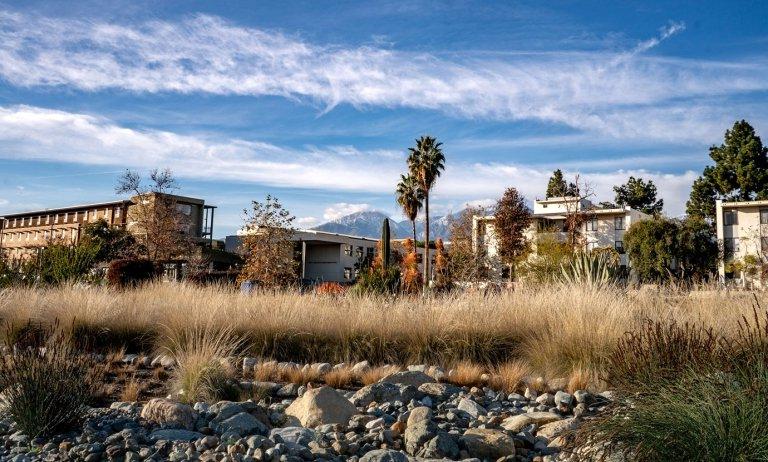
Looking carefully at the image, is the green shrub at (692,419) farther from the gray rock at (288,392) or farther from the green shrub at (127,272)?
the green shrub at (127,272)

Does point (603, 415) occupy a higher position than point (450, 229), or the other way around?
point (450, 229)

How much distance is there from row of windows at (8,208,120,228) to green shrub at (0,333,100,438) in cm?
7373

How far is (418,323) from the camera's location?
399 inches

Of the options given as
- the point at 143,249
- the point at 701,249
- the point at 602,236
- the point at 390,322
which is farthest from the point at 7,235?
the point at 390,322

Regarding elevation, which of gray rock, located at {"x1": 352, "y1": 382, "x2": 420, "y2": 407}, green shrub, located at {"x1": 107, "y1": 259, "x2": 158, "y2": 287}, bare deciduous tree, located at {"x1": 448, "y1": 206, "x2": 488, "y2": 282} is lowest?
gray rock, located at {"x1": 352, "y1": 382, "x2": 420, "y2": 407}

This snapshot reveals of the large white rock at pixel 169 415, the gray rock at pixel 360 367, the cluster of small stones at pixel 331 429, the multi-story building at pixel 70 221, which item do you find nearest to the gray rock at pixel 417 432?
the cluster of small stones at pixel 331 429

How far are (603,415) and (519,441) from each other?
3.08 feet

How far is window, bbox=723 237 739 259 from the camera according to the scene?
54.1m

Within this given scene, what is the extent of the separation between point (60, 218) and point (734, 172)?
245ft

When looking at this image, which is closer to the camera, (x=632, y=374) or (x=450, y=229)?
(x=632, y=374)

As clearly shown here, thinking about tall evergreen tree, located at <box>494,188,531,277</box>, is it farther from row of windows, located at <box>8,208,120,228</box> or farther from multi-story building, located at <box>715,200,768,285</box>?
row of windows, located at <box>8,208,120,228</box>

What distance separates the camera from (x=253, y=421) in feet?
18.5

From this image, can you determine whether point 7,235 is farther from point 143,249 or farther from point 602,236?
point 602,236

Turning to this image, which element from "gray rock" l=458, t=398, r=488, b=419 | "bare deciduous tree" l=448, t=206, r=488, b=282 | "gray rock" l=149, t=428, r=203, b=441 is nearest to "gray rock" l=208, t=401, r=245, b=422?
"gray rock" l=149, t=428, r=203, b=441
